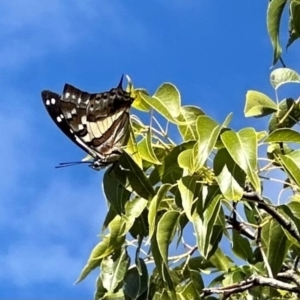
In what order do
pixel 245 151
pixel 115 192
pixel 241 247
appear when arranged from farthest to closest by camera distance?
1. pixel 241 247
2. pixel 115 192
3. pixel 245 151

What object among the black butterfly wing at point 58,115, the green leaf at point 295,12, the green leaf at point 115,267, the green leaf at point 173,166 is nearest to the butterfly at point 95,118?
the black butterfly wing at point 58,115

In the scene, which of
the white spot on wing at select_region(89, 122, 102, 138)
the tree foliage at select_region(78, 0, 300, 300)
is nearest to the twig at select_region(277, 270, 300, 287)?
the tree foliage at select_region(78, 0, 300, 300)

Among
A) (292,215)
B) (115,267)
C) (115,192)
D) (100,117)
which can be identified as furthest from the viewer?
(115,267)

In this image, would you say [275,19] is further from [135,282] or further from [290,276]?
[135,282]

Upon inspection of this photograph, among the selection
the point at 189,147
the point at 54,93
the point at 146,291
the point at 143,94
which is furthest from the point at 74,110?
the point at 146,291

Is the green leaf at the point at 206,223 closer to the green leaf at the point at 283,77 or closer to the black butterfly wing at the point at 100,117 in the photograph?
the black butterfly wing at the point at 100,117

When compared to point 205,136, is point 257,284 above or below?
below

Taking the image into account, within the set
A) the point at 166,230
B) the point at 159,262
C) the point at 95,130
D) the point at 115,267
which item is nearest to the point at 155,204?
the point at 166,230

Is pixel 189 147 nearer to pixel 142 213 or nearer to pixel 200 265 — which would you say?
pixel 142 213
